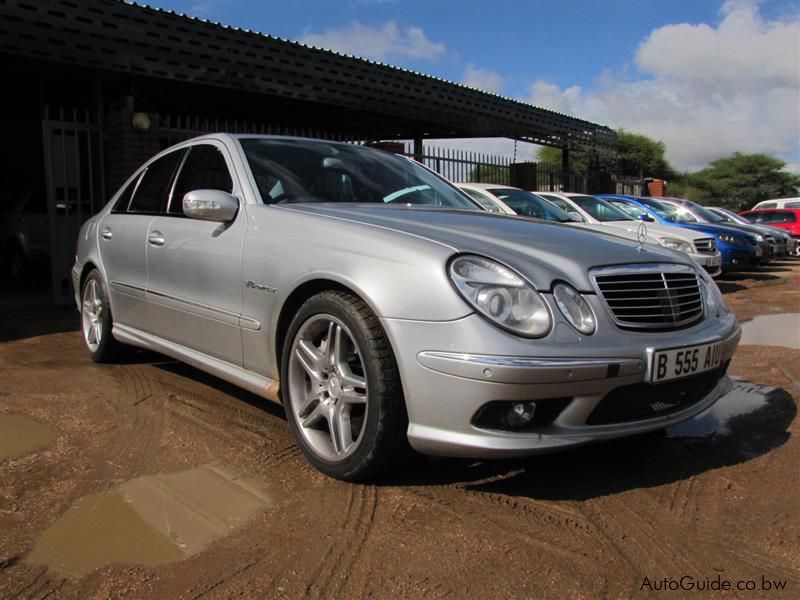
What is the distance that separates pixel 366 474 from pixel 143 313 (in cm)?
222

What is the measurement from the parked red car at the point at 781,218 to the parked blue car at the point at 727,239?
24.6ft

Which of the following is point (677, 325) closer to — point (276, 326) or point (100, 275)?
point (276, 326)

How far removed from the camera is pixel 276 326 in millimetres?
3154

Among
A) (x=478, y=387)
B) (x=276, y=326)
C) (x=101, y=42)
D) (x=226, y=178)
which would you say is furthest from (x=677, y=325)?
(x=101, y=42)

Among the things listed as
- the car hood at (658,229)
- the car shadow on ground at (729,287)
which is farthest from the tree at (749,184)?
the car hood at (658,229)

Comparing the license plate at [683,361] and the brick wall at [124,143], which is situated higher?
the brick wall at [124,143]

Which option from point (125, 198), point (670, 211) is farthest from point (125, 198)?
point (670, 211)

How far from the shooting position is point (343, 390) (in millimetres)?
2869

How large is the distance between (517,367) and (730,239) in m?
11.2

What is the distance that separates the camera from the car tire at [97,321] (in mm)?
4867

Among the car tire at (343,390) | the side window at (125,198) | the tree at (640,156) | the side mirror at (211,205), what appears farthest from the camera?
the tree at (640,156)

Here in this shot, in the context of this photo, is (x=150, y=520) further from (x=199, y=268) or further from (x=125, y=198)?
(x=125, y=198)

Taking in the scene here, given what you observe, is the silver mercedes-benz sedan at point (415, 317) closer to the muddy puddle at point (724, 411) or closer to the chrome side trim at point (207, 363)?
the chrome side trim at point (207, 363)

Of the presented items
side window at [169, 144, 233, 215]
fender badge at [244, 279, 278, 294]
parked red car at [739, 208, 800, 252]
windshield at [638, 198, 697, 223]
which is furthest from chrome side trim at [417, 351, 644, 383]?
parked red car at [739, 208, 800, 252]
